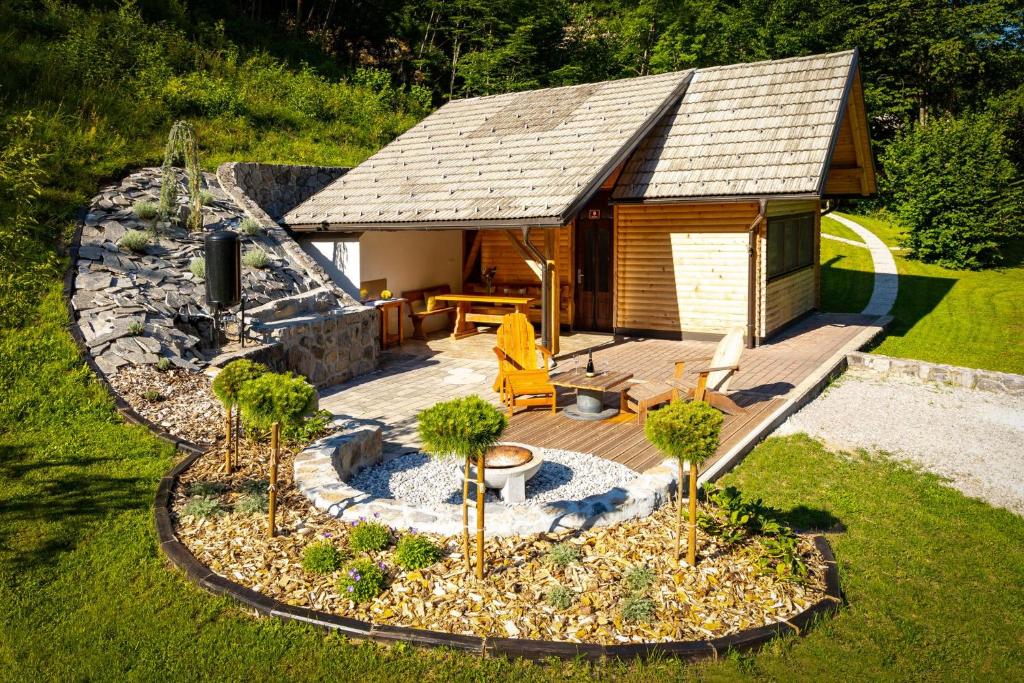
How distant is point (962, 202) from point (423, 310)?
16.6m

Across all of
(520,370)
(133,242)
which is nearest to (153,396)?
(133,242)

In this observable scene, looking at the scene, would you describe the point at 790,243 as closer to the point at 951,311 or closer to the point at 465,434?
the point at 951,311

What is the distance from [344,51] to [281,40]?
4.07 metres

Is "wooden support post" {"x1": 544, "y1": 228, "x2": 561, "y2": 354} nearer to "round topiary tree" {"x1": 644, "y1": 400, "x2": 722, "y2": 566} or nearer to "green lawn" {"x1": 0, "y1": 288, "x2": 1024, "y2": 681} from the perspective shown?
"green lawn" {"x1": 0, "y1": 288, "x2": 1024, "y2": 681}

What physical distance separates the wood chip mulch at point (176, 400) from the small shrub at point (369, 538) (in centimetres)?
261

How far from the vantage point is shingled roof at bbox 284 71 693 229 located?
12.1 meters

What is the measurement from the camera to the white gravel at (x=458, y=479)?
6465 mm

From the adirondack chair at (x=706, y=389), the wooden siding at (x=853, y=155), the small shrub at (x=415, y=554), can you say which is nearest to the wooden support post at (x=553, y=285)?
the adirondack chair at (x=706, y=389)

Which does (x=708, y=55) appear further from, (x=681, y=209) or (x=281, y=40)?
(x=681, y=209)

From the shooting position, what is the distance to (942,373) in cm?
1078

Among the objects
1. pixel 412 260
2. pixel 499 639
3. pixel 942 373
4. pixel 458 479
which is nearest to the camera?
pixel 499 639

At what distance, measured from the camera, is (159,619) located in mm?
4473

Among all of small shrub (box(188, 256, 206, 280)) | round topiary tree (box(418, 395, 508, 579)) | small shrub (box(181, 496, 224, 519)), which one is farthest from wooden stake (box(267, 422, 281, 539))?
small shrub (box(188, 256, 206, 280))

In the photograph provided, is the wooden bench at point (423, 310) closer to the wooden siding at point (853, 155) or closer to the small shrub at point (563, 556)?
the wooden siding at point (853, 155)
